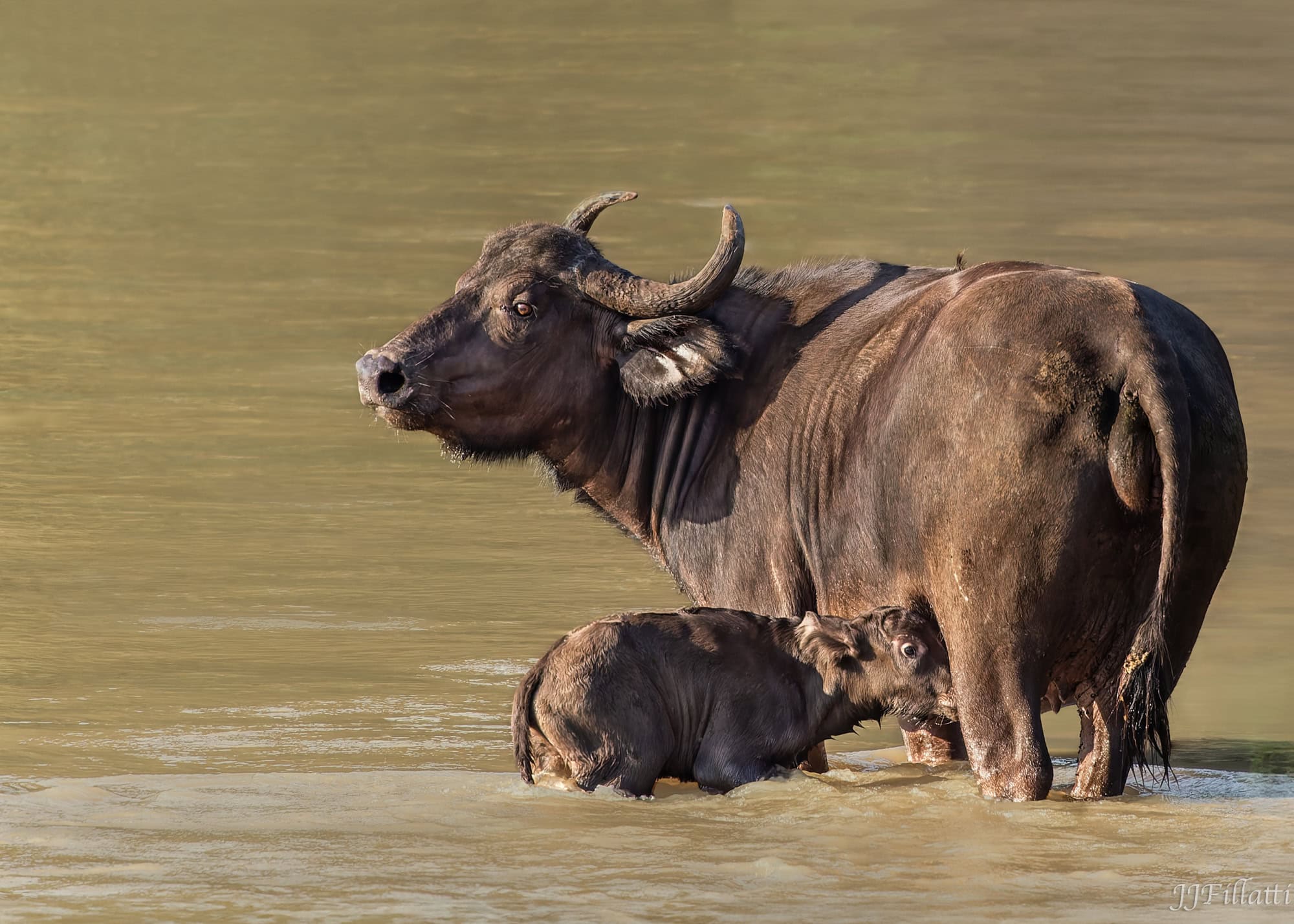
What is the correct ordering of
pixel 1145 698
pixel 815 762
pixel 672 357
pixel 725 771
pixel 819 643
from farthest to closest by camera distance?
1. pixel 672 357
2. pixel 815 762
3. pixel 819 643
4. pixel 725 771
5. pixel 1145 698

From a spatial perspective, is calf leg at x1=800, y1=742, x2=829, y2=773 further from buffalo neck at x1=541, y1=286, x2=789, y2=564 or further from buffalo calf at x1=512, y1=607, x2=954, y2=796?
buffalo neck at x1=541, y1=286, x2=789, y2=564

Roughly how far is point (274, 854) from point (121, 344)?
12.1m

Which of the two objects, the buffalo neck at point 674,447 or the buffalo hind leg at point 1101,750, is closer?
the buffalo hind leg at point 1101,750

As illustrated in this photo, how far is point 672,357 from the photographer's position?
32.5 feet

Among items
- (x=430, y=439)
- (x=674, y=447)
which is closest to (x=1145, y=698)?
(x=674, y=447)

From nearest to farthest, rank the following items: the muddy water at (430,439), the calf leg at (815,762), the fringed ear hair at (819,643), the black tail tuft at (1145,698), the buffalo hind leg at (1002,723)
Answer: the muddy water at (430,439), the black tail tuft at (1145,698), the buffalo hind leg at (1002,723), the fringed ear hair at (819,643), the calf leg at (815,762)

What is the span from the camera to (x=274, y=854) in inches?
315

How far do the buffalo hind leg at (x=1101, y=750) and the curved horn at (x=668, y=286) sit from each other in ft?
7.54

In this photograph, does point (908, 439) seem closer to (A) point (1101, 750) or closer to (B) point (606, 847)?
(A) point (1101, 750)

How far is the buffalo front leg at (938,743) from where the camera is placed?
9758 millimetres

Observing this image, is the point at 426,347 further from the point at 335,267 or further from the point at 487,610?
the point at 335,267

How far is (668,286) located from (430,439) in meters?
7.27

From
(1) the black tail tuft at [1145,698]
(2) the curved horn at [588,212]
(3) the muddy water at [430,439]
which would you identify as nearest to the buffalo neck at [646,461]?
(2) the curved horn at [588,212]

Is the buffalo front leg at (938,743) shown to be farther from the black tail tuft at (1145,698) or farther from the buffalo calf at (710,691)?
the black tail tuft at (1145,698)
